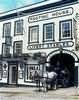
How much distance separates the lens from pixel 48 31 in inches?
940

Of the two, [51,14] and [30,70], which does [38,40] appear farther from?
[30,70]

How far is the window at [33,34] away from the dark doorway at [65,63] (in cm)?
264

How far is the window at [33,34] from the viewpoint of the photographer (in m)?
24.7

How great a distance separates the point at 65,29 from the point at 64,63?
310 cm

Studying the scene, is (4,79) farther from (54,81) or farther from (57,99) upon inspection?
(57,99)

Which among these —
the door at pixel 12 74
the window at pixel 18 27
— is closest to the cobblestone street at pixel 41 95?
the door at pixel 12 74

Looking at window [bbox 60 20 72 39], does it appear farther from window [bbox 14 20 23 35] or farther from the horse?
window [bbox 14 20 23 35]

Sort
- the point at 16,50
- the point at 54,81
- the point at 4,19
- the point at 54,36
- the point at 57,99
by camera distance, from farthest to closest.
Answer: the point at 4,19
the point at 16,50
the point at 54,36
the point at 54,81
the point at 57,99

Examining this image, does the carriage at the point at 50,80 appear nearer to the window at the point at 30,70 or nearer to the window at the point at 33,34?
the window at the point at 30,70

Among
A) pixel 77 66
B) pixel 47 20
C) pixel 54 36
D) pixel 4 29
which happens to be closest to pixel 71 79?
pixel 77 66

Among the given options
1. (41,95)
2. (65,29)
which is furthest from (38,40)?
(41,95)

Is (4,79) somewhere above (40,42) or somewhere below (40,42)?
below

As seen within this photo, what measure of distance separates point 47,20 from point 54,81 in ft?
18.7

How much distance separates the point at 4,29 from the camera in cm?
2788
